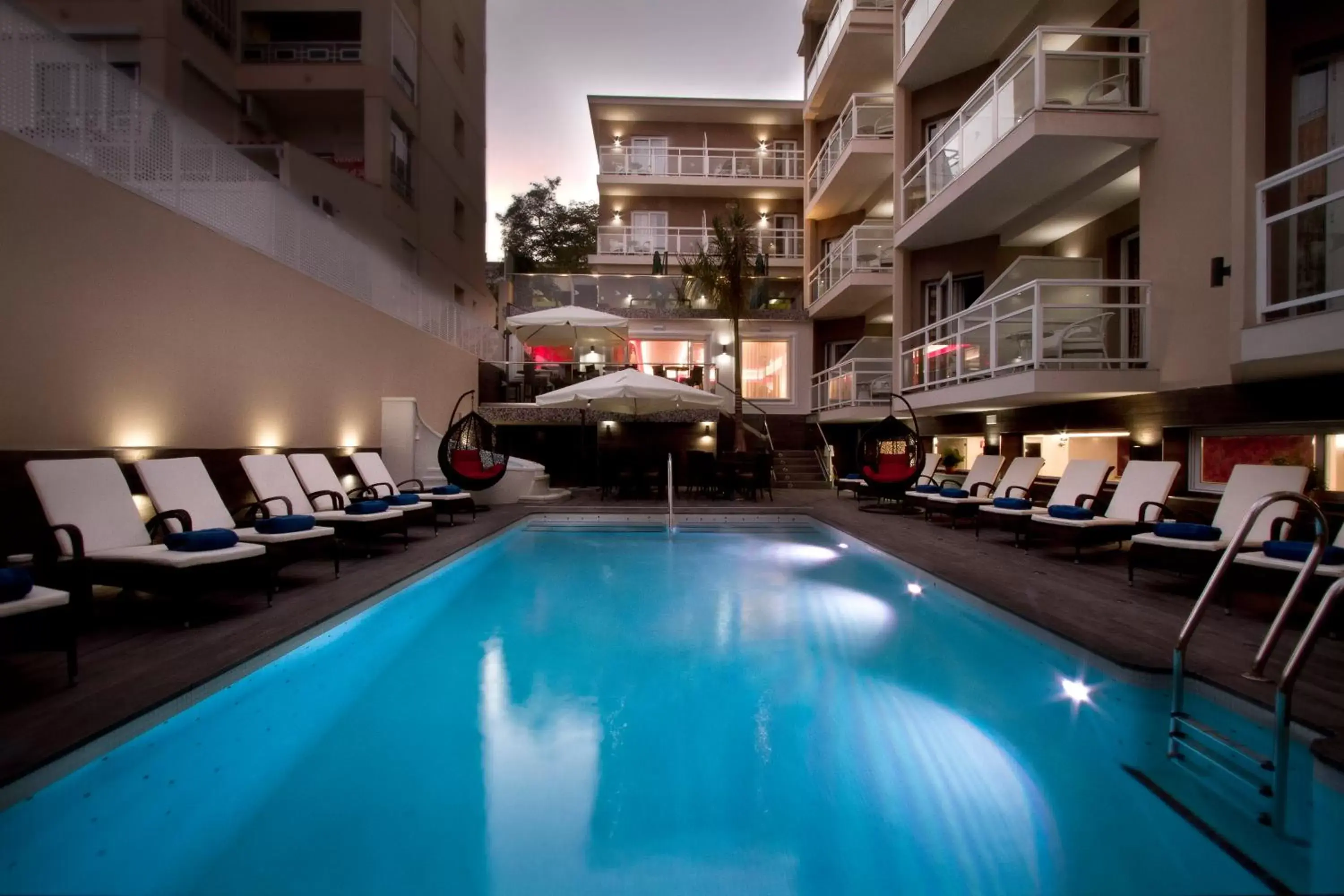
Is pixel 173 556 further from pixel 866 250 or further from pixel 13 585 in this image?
pixel 866 250

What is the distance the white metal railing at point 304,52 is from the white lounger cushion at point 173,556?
16.2 metres

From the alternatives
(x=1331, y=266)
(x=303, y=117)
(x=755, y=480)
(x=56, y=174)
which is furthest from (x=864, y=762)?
(x=303, y=117)

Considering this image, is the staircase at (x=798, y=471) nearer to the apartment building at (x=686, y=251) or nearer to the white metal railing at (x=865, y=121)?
the apartment building at (x=686, y=251)

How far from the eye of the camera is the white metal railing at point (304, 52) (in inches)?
619

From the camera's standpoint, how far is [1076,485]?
24.3 feet

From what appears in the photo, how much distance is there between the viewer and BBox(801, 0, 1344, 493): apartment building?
18.5 ft

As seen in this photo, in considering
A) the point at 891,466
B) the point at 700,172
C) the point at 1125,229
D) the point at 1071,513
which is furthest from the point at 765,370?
the point at 1071,513

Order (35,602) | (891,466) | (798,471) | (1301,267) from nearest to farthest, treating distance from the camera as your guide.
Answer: (35,602), (1301,267), (891,466), (798,471)

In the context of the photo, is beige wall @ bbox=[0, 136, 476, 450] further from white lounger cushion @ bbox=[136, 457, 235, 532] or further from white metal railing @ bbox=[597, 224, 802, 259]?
white metal railing @ bbox=[597, 224, 802, 259]

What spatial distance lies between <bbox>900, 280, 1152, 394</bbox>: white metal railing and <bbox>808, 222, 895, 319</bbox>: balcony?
483 centimetres

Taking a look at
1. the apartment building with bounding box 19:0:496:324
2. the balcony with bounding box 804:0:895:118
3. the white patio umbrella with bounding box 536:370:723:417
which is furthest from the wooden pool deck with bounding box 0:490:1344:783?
the balcony with bounding box 804:0:895:118

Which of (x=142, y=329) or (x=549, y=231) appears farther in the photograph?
(x=549, y=231)

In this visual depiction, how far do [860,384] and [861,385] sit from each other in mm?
39

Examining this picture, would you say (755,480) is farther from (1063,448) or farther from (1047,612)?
(1047,612)
